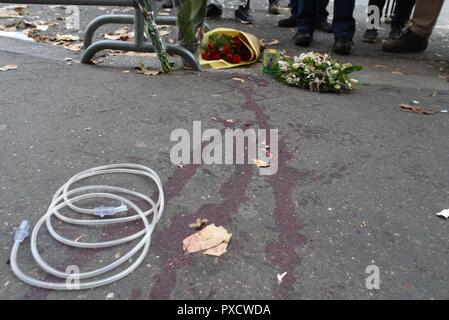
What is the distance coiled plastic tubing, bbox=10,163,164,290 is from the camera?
1261 millimetres

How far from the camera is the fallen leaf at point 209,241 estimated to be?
1.40m

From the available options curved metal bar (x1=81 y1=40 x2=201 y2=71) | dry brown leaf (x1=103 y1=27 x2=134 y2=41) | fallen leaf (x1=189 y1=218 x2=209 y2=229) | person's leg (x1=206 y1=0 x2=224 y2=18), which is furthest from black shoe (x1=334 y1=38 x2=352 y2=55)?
fallen leaf (x1=189 y1=218 x2=209 y2=229)

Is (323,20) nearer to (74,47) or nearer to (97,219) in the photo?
(74,47)

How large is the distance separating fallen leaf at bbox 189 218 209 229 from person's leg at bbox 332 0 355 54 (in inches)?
112

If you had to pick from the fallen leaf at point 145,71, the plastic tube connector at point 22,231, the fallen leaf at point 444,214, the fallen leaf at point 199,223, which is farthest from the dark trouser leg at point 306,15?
the plastic tube connector at point 22,231

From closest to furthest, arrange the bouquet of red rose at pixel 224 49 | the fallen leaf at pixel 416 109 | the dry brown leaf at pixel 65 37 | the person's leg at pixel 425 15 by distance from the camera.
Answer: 1. the fallen leaf at pixel 416 109
2. the bouquet of red rose at pixel 224 49
3. the person's leg at pixel 425 15
4. the dry brown leaf at pixel 65 37

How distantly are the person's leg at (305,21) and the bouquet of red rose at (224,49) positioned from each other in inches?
32.2

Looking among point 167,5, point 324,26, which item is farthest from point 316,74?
point 167,5

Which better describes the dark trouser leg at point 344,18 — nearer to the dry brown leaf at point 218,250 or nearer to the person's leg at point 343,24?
the person's leg at point 343,24

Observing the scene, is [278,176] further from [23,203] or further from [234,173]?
[23,203]

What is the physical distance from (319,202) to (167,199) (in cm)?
60

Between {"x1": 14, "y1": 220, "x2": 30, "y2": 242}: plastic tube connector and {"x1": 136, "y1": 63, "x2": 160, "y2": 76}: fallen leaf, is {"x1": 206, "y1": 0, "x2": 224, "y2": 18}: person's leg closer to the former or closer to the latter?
{"x1": 136, "y1": 63, "x2": 160, "y2": 76}: fallen leaf
